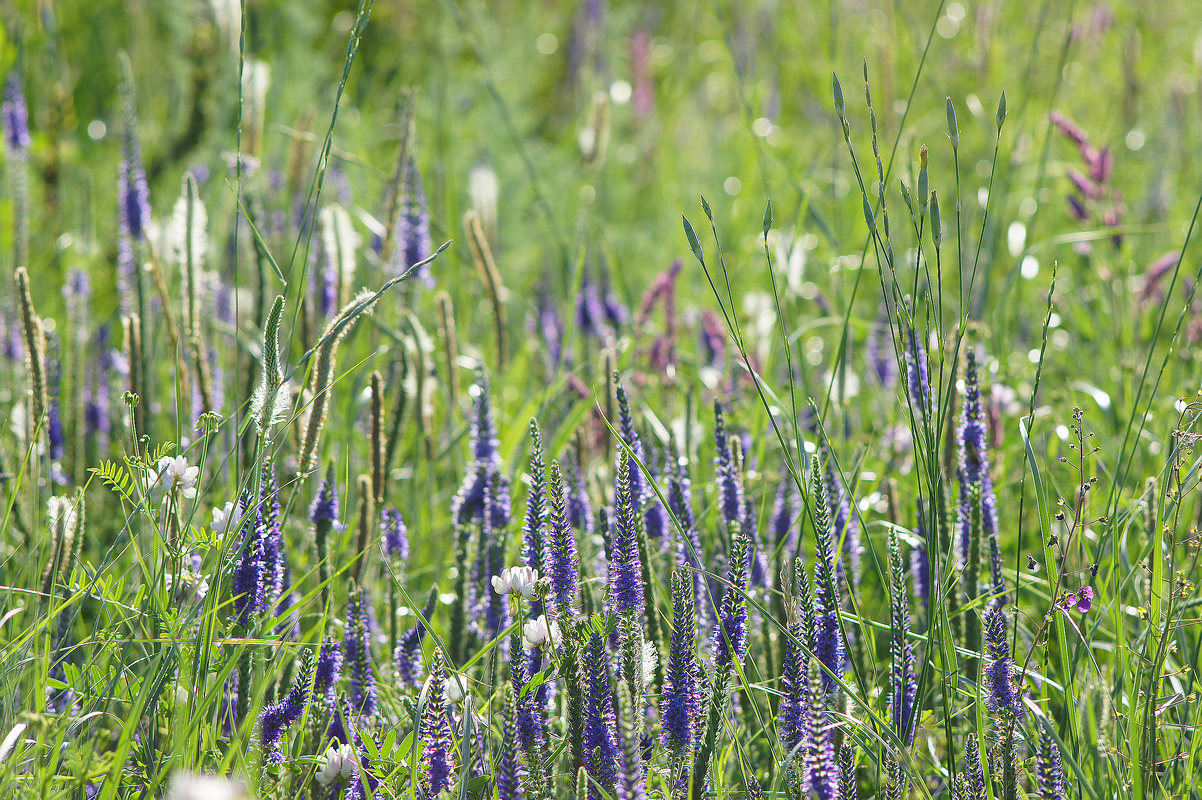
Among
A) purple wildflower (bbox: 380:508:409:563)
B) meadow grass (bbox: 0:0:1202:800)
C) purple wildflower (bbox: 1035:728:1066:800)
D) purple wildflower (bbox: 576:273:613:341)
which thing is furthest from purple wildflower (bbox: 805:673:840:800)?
purple wildflower (bbox: 576:273:613:341)

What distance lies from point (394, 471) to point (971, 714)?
4.48 feet

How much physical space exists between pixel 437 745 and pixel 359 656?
27cm

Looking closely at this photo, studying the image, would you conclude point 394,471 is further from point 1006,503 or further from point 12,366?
point 1006,503

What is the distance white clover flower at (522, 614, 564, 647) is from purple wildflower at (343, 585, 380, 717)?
0.32 metres

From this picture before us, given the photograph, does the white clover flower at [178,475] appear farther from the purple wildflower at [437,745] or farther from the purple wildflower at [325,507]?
the purple wildflower at [437,745]

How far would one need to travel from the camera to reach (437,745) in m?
1.30

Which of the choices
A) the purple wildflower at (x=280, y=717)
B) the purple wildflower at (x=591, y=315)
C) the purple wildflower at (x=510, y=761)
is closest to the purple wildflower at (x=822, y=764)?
the purple wildflower at (x=510, y=761)

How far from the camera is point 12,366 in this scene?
264cm

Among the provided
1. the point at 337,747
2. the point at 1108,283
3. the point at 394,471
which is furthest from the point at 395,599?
the point at 1108,283

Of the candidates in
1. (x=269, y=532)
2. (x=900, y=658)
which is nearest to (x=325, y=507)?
(x=269, y=532)

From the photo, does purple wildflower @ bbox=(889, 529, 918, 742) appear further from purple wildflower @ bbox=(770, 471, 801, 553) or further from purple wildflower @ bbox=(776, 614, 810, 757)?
purple wildflower @ bbox=(770, 471, 801, 553)

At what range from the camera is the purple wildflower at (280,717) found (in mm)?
1395

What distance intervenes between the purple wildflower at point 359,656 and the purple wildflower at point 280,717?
0.12 meters

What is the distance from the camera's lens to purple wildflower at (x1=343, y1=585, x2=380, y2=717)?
151 centimetres
